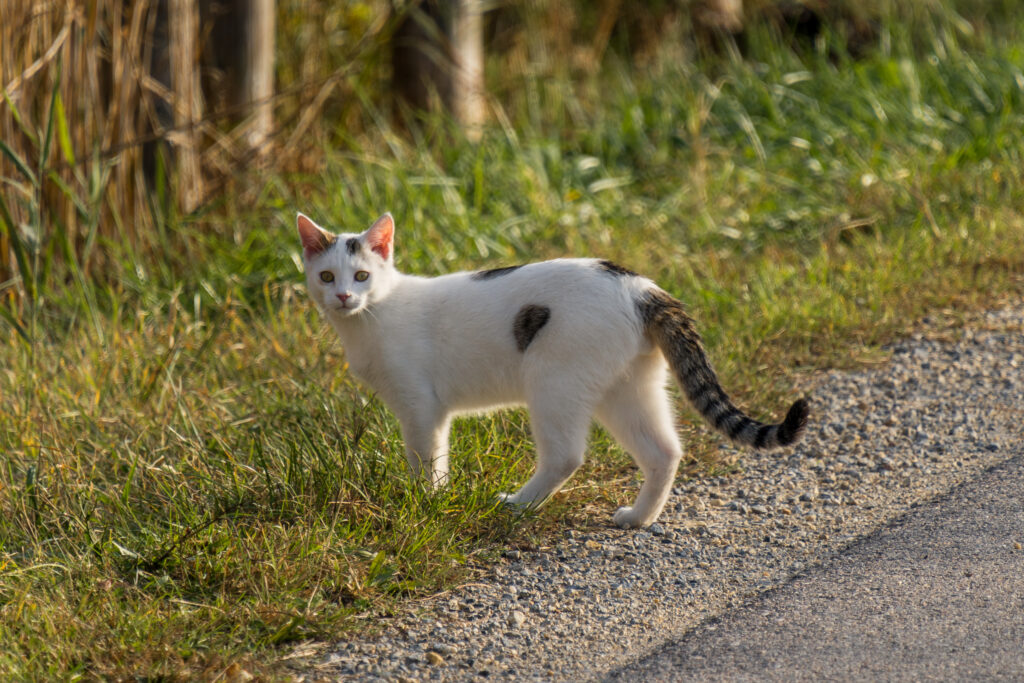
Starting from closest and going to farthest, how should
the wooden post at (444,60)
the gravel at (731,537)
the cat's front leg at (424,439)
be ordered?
1. the gravel at (731,537)
2. the cat's front leg at (424,439)
3. the wooden post at (444,60)

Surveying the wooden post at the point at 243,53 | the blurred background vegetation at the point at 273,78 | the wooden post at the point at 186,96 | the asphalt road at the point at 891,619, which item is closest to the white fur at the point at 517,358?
the asphalt road at the point at 891,619

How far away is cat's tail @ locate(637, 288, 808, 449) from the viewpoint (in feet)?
11.7

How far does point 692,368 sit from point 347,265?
1.29 meters

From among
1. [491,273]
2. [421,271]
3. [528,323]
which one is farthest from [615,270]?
[421,271]

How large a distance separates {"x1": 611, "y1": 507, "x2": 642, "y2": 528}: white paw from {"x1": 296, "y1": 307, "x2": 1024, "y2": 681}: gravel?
0.17ft

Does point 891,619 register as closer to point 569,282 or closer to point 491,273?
point 569,282

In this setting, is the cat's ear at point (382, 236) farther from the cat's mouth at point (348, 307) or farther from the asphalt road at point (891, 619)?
the asphalt road at point (891, 619)

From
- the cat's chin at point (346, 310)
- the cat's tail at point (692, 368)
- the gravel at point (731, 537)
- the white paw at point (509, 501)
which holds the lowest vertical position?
the gravel at point (731, 537)

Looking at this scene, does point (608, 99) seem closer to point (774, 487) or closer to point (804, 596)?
point (774, 487)

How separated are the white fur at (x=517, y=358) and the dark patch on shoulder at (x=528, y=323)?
25mm

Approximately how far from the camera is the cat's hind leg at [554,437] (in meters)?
3.66

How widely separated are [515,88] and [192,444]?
5554 millimetres

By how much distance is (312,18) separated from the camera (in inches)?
Result: 331

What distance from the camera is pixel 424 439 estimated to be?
395 centimetres
